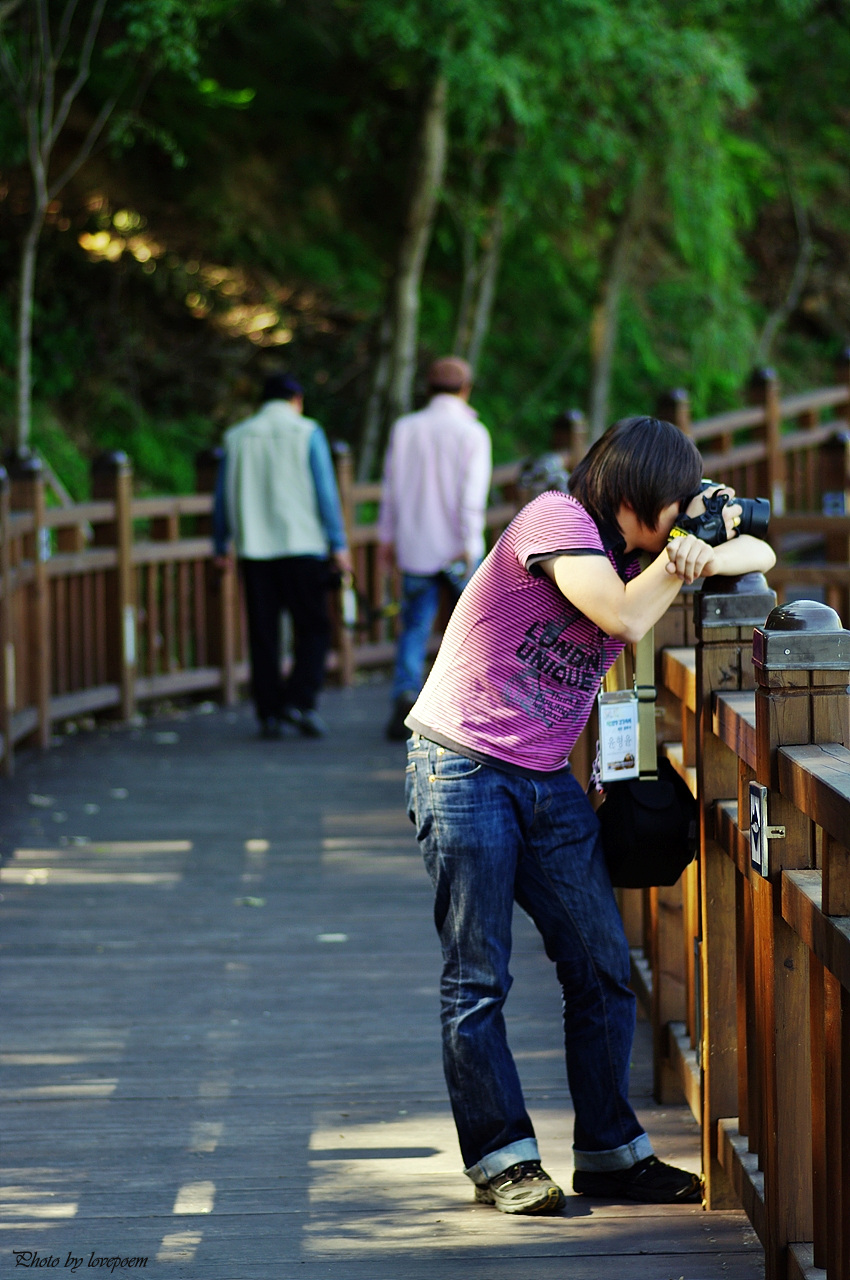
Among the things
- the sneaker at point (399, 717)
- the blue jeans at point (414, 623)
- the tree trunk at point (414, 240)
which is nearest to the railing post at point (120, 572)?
the sneaker at point (399, 717)

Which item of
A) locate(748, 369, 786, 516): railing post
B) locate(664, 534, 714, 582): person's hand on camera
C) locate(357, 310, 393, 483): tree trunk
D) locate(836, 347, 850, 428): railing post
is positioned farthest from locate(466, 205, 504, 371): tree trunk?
locate(664, 534, 714, 582): person's hand on camera

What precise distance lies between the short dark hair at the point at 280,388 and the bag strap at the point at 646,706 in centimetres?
516

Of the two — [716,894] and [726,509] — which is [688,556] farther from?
[716,894]

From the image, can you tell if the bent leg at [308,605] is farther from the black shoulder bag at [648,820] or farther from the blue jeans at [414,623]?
the black shoulder bag at [648,820]

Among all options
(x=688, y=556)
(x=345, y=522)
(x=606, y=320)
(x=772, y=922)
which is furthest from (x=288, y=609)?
(x=606, y=320)

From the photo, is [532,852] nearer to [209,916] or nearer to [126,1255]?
[126,1255]

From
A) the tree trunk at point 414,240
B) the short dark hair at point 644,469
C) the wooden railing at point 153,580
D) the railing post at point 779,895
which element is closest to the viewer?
the railing post at point 779,895

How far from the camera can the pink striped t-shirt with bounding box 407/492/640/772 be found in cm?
292

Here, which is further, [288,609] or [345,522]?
[345,522]

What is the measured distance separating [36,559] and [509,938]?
17.7 ft

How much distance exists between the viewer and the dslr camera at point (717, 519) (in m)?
2.81

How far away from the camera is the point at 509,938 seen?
3.07 m

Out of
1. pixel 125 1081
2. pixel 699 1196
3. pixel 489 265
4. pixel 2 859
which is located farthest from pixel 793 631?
pixel 489 265

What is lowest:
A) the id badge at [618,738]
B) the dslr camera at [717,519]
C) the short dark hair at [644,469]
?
the id badge at [618,738]
